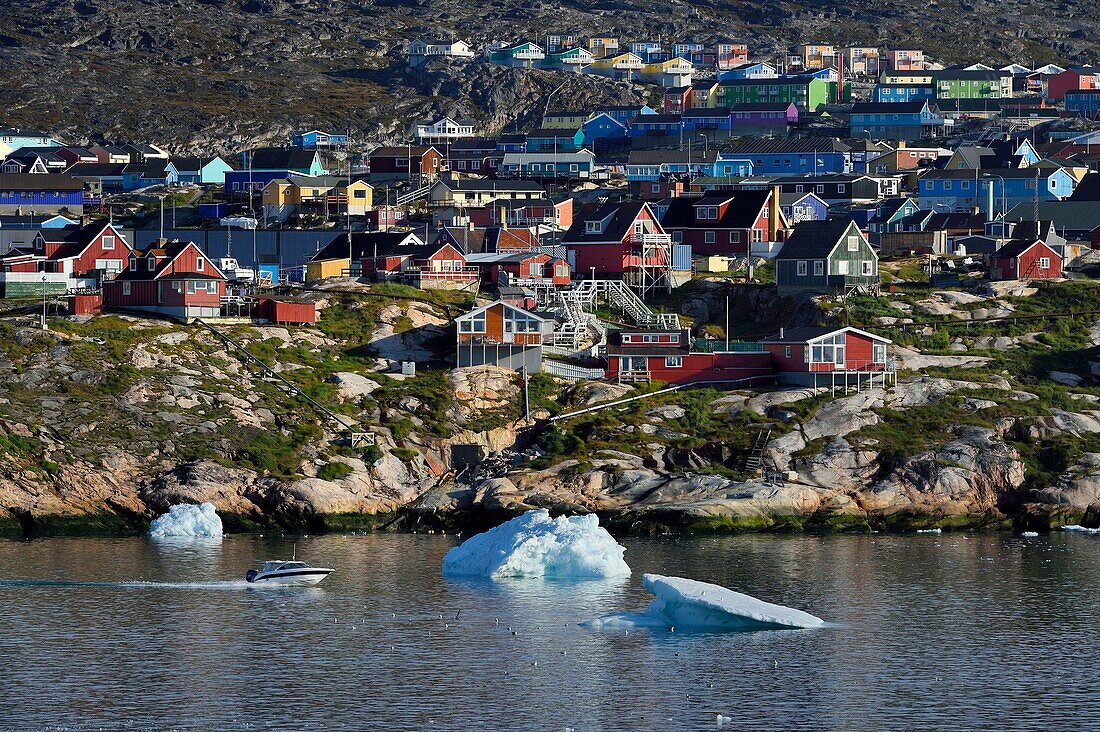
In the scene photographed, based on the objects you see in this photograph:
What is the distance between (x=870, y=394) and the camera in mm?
87688

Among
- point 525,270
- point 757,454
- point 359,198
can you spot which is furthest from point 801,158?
point 757,454

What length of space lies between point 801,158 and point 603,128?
26048mm

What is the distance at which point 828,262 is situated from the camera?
103 m

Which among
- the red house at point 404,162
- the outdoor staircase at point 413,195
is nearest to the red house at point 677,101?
the red house at point 404,162

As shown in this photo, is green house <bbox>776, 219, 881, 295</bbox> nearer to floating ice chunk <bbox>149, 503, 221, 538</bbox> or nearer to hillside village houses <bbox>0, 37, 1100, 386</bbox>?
hillside village houses <bbox>0, 37, 1100, 386</bbox>

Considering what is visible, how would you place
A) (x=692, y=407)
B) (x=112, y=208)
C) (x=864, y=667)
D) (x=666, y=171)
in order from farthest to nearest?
(x=666, y=171) → (x=112, y=208) → (x=692, y=407) → (x=864, y=667)

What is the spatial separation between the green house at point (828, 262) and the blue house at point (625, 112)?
74303mm

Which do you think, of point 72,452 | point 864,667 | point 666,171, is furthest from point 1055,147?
point 864,667

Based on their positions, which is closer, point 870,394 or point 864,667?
point 864,667

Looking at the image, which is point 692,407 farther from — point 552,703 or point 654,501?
point 552,703

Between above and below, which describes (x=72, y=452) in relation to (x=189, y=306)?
below

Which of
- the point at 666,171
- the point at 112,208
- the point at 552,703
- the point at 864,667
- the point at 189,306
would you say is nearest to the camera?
the point at 552,703

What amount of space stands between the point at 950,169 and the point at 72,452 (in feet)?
276

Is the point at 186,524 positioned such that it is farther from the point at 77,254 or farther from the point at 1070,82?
the point at 1070,82
